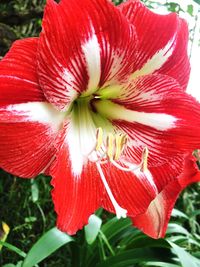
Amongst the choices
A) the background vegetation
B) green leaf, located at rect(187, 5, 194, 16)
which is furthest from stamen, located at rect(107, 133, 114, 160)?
green leaf, located at rect(187, 5, 194, 16)

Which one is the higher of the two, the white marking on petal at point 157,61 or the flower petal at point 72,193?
the white marking on petal at point 157,61

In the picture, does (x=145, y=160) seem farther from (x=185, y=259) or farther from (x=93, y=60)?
(x=185, y=259)

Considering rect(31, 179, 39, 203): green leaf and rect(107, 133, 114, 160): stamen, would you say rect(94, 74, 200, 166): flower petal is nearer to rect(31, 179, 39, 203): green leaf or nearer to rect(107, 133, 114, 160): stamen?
rect(107, 133, 114, 160): stamen

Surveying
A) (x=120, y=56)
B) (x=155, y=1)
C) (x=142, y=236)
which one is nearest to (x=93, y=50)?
(x=120, y=56)

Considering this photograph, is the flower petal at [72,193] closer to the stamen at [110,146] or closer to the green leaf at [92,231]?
the stamen at [110,146]

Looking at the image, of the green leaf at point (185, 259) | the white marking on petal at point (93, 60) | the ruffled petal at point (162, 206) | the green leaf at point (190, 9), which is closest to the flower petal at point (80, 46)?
the white marking on petal at point (93, 60)

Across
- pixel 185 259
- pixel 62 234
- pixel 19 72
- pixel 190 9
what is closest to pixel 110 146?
pixel 19 72
